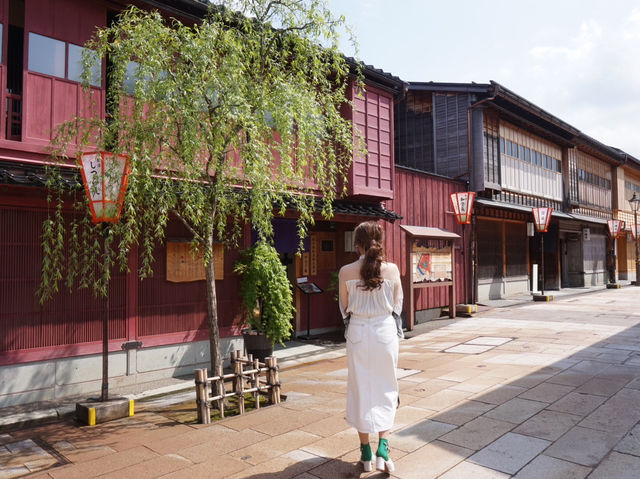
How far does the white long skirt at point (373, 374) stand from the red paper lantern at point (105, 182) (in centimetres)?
338

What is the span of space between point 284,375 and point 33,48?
6.60 meters

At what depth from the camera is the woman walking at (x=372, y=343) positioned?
13.4ft

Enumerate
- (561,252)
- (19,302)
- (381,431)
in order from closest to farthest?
(381,431) → (19,302) → (561,252)

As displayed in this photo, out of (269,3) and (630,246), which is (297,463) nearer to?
(269,3)

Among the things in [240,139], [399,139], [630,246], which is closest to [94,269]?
[240,139]

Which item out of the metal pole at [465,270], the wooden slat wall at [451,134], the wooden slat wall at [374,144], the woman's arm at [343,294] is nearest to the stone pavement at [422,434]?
the woman's arm at [343,294]

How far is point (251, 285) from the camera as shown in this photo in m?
8.59

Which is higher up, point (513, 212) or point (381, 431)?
point (513, 212)

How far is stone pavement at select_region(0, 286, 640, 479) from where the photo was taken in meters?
4.30

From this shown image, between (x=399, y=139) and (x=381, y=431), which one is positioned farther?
(x=399, y=139)

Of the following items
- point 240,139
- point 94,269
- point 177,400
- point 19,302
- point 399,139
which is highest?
point 399,139

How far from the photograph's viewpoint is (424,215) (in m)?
14.8

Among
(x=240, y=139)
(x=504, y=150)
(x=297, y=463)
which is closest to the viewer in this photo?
(x=297, y=463)

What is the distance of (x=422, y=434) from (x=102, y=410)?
13.1ft
